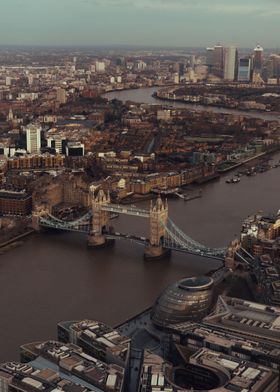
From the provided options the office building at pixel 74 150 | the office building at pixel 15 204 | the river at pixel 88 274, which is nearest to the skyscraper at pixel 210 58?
the office building at pixel 74 150

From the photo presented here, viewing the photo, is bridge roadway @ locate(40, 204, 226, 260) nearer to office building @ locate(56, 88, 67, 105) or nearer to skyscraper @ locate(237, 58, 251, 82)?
office building @ locate(56, 88, 67, 105)

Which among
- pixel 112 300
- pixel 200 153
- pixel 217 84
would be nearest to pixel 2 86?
pixel 217 84

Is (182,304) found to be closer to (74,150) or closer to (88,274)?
(88,274)

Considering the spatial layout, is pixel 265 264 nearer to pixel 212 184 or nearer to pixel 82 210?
pixel 82 210

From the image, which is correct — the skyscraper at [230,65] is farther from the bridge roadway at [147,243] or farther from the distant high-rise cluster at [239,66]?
the bridge roadway at [147,243]

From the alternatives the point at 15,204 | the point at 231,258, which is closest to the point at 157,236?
the point at 231,258

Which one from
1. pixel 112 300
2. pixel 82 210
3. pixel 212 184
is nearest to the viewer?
pixel 112 300
